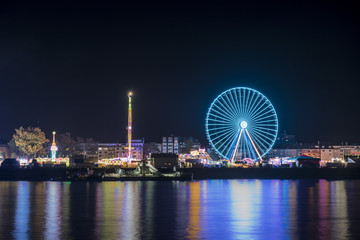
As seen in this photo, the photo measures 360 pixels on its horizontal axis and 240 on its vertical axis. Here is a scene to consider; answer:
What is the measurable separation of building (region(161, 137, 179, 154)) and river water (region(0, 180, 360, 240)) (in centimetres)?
12742

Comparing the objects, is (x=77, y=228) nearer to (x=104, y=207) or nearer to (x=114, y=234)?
(x=114, y=234)

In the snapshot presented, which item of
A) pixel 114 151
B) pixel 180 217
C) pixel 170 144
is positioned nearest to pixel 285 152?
pixel 170 144

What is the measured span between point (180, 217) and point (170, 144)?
472ft

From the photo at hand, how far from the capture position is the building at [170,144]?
175375 mm

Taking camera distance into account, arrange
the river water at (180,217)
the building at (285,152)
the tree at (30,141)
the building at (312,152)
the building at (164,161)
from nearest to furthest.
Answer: the river water at (180,217) < the building at (164,161) < the tree at (30,141) < the building at (312,152) < the building at (285,152)

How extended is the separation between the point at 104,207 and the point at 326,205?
14.6 meters

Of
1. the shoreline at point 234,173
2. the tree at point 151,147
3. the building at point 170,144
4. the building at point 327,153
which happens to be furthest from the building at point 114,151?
the shoreline at point 234,173

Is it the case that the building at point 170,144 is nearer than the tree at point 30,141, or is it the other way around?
the tree at point 30,141

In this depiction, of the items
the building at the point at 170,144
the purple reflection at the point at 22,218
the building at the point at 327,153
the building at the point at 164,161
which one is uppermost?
the building at the point at 170,144

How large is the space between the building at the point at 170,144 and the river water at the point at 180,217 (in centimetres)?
A: 12742

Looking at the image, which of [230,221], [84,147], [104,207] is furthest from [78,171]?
[84,147]

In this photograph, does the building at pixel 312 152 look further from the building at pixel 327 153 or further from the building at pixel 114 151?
the building at pixel 114 151

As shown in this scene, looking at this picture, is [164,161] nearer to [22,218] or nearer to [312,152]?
[22,218]

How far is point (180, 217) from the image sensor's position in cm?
3281
